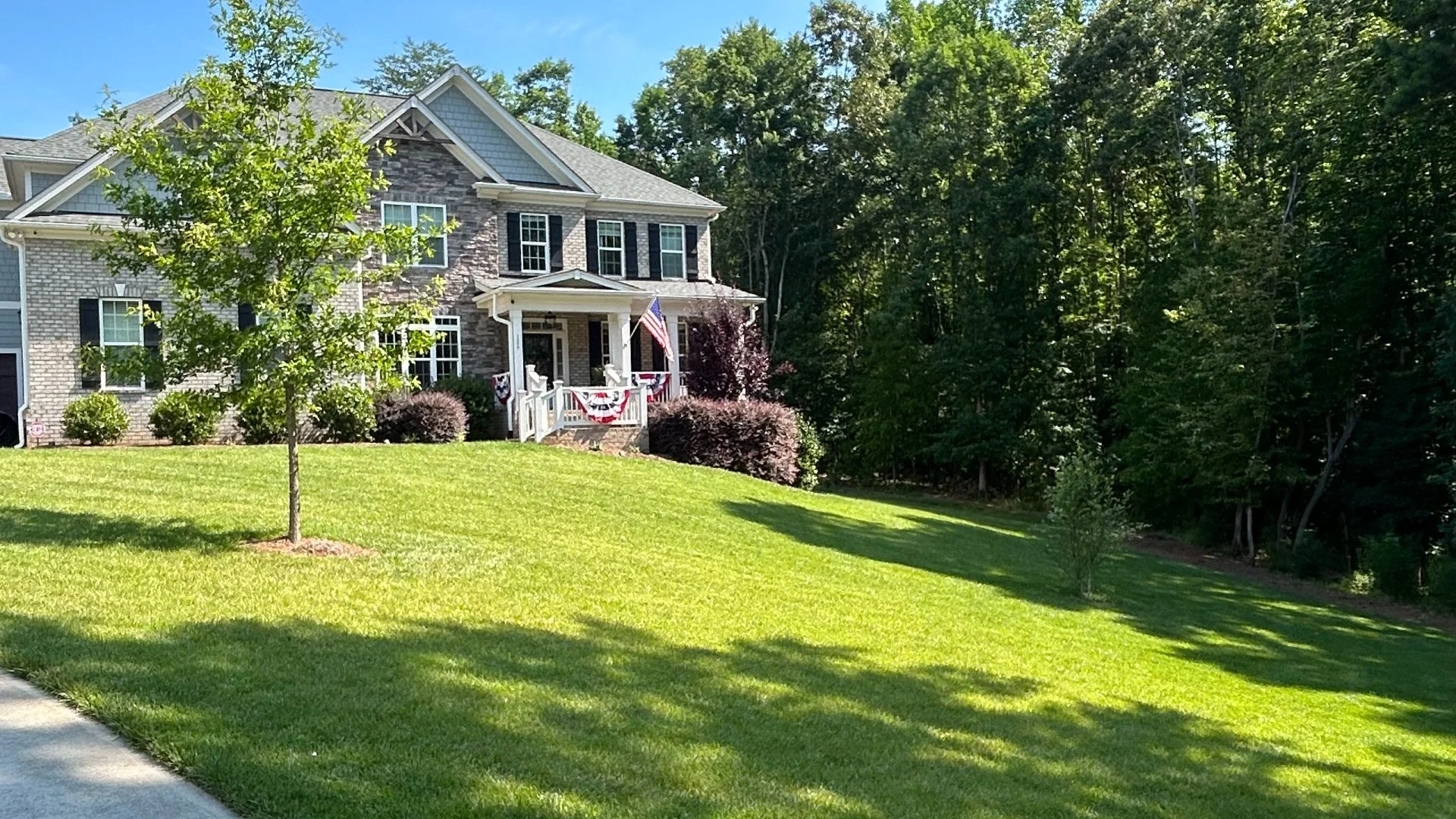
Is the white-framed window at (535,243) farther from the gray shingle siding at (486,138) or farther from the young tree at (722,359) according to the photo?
the young tree at (722,359)

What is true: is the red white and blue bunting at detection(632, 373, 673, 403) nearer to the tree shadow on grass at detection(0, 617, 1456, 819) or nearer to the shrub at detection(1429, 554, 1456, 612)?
the shrub at detection(1429, 554, 1456, 612)

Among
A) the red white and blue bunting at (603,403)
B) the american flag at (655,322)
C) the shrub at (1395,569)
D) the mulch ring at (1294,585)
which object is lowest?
the mulch ring at (1294,585)

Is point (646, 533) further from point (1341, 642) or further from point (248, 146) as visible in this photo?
point (1341, 642)

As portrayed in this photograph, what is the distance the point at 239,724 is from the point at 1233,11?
24.7 m

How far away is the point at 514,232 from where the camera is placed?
935 inches

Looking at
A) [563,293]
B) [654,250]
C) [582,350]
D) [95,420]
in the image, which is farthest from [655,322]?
[95,420]

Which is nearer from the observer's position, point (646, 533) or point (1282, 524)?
point (646, 533)

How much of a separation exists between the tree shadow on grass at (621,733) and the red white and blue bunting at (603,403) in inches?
515

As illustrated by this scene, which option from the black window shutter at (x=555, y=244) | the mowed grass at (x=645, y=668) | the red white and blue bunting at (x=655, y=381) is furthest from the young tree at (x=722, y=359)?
the mowed grass at (x=645, y=668)

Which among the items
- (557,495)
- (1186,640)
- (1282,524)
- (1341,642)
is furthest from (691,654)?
(1282,524)

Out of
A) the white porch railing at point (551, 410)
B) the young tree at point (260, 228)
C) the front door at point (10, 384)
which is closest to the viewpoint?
the young tree at point (260, 228)

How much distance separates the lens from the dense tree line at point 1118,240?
19.9 m

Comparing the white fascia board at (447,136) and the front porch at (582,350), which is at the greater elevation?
the white fascia board at (447,136)

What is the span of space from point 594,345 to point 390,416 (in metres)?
6.55
